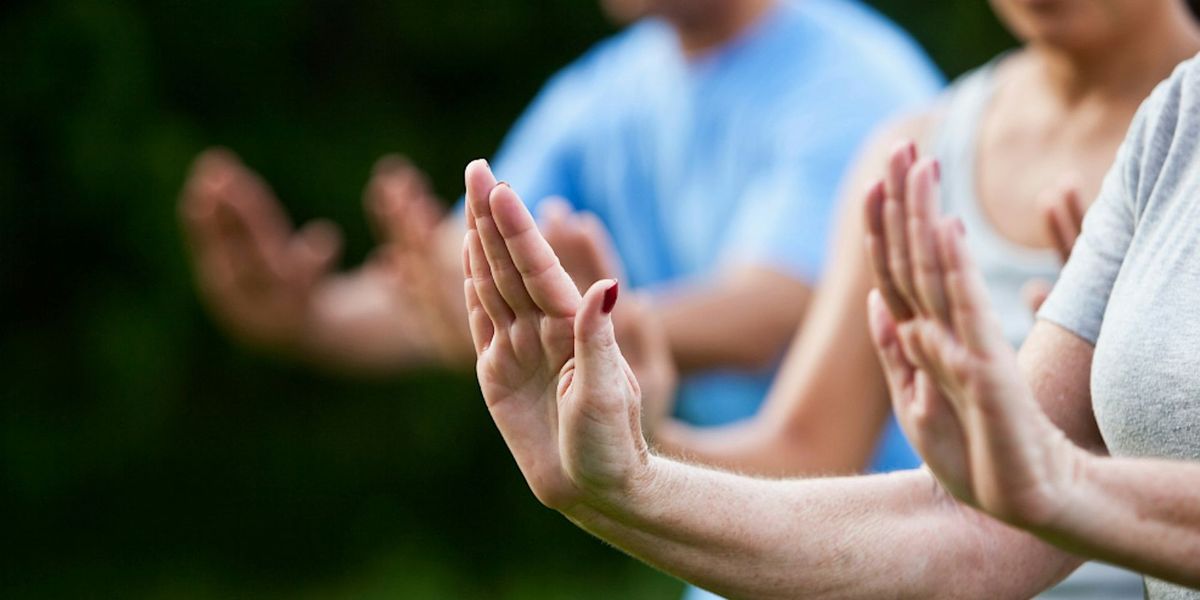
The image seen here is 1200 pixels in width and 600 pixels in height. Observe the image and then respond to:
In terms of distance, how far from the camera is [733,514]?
131cm

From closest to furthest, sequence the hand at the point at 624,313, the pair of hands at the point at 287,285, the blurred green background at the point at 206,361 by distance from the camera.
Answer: the hand at the point at 624,313, the pair of hands at the point at 287,285, the blurred green background at the point at 206,361

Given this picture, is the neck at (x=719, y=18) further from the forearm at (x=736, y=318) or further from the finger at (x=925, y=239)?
the finger at (x=925, y=239)

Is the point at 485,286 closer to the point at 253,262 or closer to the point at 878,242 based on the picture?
the point at 878,242

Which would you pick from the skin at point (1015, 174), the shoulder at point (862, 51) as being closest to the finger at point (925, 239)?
the skin at point (1015, 174)

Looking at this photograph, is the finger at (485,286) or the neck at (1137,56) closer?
the finger at (485,286)

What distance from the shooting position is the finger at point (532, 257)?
47.4 inches

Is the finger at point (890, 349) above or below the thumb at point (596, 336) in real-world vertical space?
below

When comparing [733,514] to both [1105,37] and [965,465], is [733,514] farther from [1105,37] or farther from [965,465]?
[1105,37]

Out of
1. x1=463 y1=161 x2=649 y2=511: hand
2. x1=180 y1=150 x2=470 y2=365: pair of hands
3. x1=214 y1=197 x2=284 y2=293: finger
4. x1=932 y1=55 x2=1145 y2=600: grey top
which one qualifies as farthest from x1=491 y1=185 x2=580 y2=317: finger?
x1=214 y1=197 x2=284 y2=293: finger

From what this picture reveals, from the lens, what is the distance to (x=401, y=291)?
308 cm

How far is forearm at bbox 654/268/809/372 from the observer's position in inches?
102

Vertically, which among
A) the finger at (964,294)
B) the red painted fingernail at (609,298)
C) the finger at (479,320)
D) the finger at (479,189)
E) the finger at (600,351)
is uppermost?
the finger at (479,189)

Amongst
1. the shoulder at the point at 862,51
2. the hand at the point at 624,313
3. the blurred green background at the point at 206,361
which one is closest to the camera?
the hand at the point at 624,313

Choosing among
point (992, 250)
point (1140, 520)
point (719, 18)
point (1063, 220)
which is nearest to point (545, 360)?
point (1140, 520)
